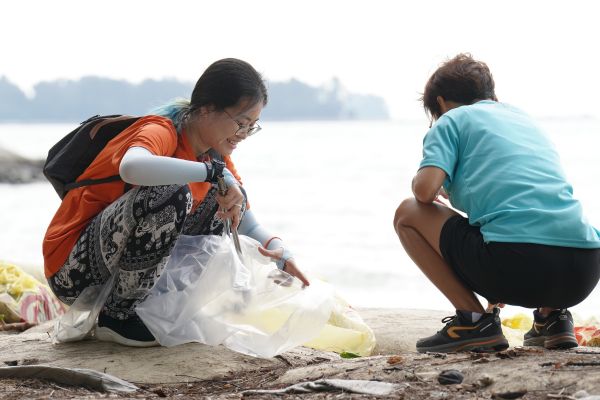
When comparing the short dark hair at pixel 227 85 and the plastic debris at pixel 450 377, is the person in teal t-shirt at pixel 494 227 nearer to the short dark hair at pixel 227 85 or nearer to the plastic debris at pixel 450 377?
the plastic debris at pixel 450 377

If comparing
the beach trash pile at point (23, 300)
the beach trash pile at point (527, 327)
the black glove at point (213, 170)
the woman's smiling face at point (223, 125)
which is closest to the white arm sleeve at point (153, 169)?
the black glove at point (213, 170)

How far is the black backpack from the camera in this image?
304 cm

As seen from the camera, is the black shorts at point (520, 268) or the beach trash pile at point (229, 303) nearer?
the black shorts at point (520, 268)

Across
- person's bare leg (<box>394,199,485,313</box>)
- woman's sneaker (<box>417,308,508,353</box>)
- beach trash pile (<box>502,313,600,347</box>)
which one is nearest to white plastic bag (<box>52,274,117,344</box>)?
person's bare leg (<box>394,199,485,313</box>)

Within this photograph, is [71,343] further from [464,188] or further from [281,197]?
[281,197]

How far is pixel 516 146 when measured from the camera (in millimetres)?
2742

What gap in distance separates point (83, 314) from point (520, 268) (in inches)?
63.1

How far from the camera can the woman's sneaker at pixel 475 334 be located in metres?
2.80

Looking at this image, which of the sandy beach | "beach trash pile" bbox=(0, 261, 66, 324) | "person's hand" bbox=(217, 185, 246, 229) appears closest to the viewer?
the sandy beach

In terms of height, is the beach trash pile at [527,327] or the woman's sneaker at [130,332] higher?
the woman's sneaker at [130,332]

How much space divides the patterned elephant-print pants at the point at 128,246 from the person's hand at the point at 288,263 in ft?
1.01

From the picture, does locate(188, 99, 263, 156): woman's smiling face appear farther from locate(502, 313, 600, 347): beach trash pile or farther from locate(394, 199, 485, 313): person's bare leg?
locate(502, 313, 600, 347): beach trash pile

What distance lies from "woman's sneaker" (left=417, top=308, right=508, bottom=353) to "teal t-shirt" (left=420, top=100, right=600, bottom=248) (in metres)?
0.31

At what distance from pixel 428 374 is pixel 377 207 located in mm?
10183
